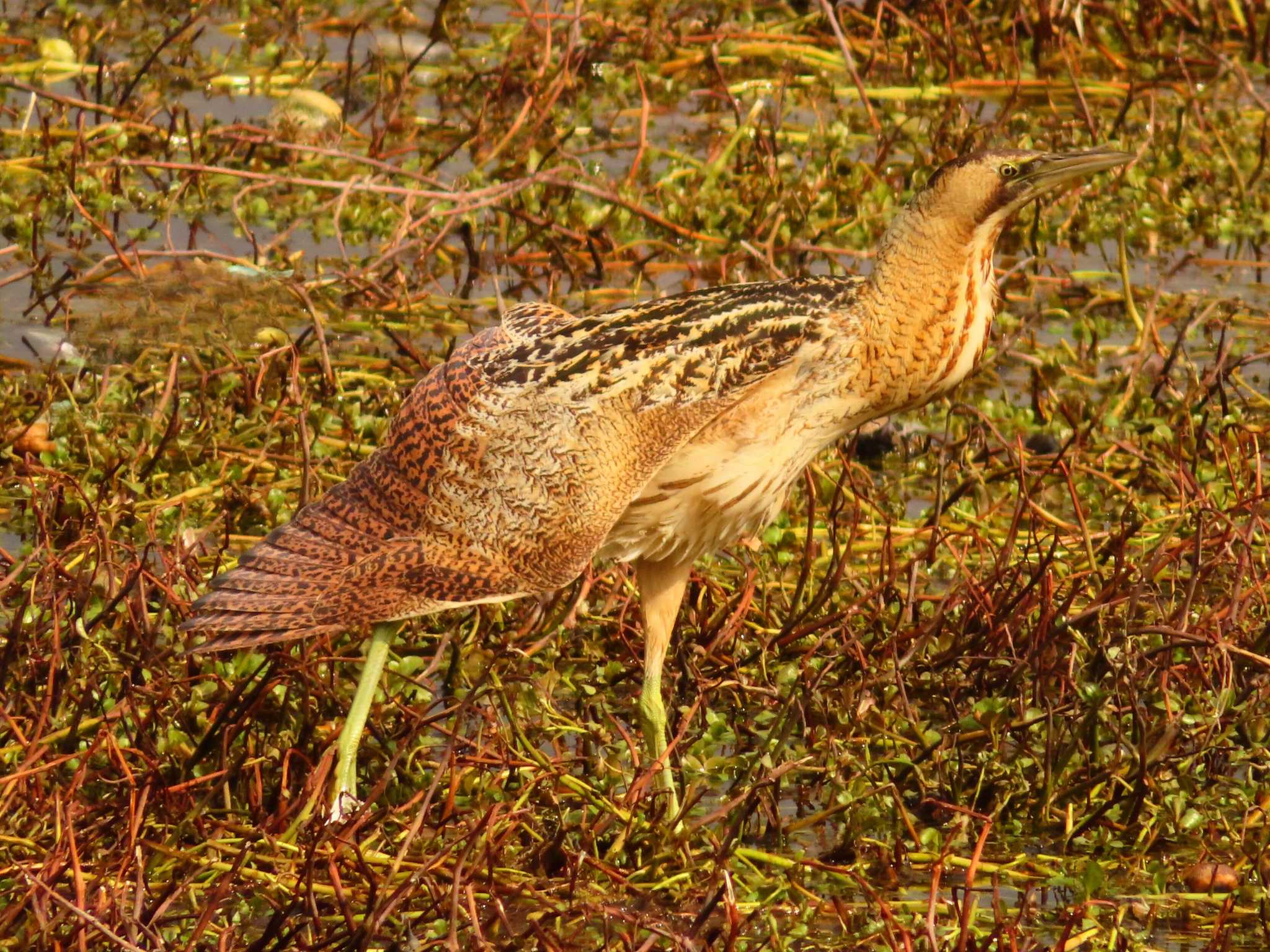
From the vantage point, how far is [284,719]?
3541mm

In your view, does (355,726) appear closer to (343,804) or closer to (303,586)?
(343,804)

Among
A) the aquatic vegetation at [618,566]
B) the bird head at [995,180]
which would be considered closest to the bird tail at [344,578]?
the aquatic vegetation at [618,566]

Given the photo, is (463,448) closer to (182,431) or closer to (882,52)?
(182,431)

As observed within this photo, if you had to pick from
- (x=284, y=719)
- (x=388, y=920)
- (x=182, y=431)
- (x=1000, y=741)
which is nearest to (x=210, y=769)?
→ (x=284, y=719)

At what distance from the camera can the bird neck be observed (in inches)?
145

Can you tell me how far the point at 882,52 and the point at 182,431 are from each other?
3685mm

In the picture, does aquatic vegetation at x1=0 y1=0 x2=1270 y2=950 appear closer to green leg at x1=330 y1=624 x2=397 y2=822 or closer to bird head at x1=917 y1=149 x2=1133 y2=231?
green leg at x1=330 y1=624 x2=397 y2=822

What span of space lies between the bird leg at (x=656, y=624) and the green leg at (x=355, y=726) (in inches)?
18.4

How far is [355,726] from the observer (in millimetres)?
3486

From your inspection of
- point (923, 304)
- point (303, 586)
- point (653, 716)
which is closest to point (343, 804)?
point (303, 586)

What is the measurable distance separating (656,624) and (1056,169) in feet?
3.41

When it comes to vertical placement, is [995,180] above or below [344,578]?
above

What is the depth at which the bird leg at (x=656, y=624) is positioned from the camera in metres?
3.73

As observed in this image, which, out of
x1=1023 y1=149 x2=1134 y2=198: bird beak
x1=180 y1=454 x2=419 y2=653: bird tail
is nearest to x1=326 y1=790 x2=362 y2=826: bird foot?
x1=180 y1=454 x2=419 y2=653: bird tail
